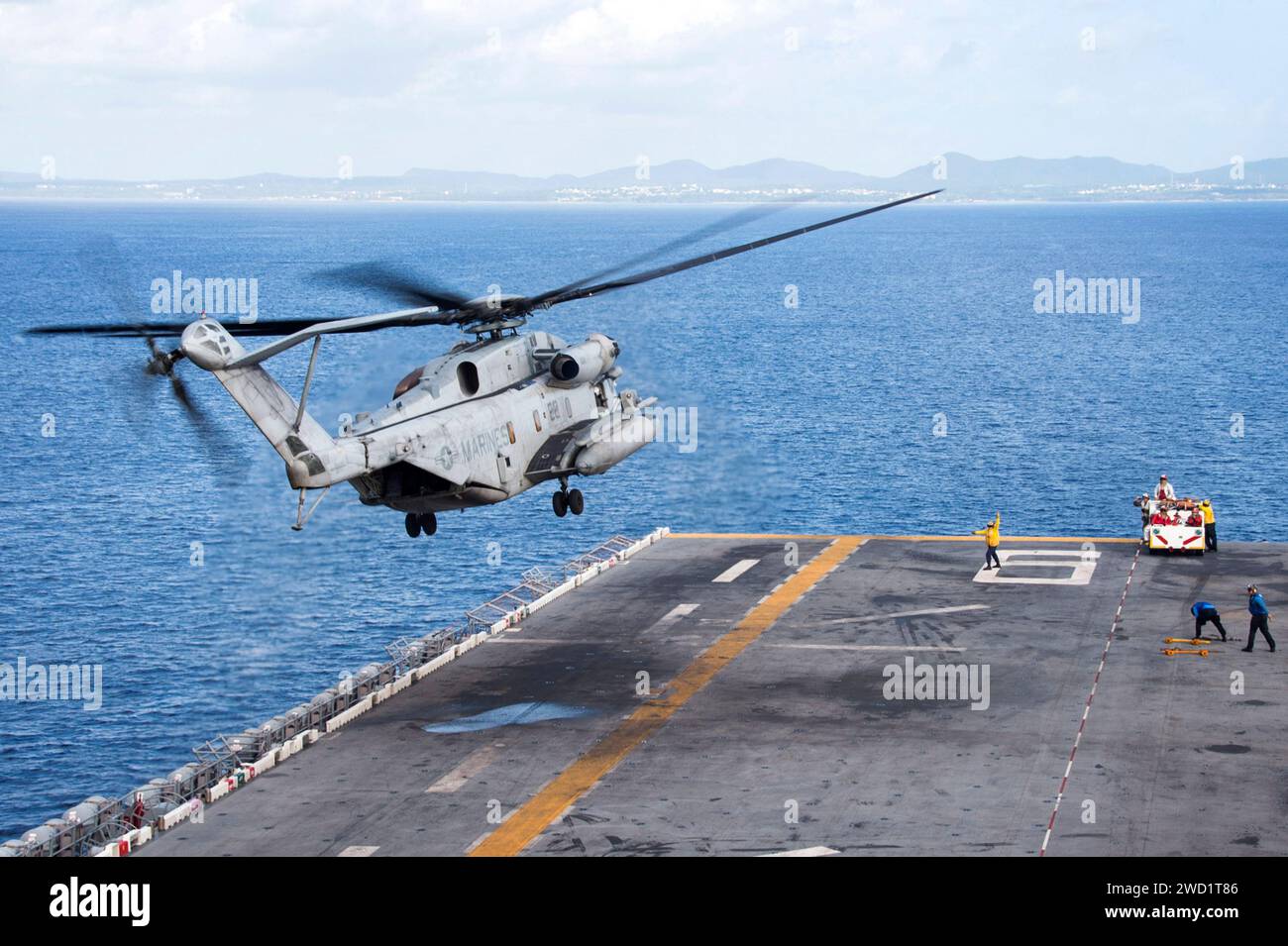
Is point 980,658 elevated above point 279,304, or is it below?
below

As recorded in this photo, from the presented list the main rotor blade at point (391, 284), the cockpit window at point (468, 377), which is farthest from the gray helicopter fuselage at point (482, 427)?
the main rotor blade at point (391, 284)

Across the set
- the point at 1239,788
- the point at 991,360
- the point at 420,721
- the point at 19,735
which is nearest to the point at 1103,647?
the point at 1239,788

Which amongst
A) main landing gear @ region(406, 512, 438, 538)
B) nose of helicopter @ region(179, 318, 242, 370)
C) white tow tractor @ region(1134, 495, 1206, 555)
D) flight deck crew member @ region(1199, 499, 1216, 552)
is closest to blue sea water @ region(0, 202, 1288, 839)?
nose of helicopter @ region(179, 318, 242, 370)

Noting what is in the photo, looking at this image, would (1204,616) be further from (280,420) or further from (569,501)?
(280,420)

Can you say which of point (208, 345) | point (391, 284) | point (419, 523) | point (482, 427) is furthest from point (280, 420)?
point (419, 523)

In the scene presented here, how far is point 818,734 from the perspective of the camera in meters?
47.5

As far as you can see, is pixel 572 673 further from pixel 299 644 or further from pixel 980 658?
pixel 299 644

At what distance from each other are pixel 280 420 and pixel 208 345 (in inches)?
101

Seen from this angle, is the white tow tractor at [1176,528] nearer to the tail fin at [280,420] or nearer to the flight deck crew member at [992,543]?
the flight deck crew member at [992,543]

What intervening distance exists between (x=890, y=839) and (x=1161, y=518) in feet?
113

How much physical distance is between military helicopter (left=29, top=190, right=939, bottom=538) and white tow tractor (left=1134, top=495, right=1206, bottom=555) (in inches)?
1200

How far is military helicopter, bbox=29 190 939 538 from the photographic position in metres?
34.5

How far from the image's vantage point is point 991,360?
163000mm

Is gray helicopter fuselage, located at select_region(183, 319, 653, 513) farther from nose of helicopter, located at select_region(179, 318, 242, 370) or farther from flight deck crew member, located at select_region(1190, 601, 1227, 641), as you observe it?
flight deck crew member, located at select_region(1190, 601, 1227, 641)
